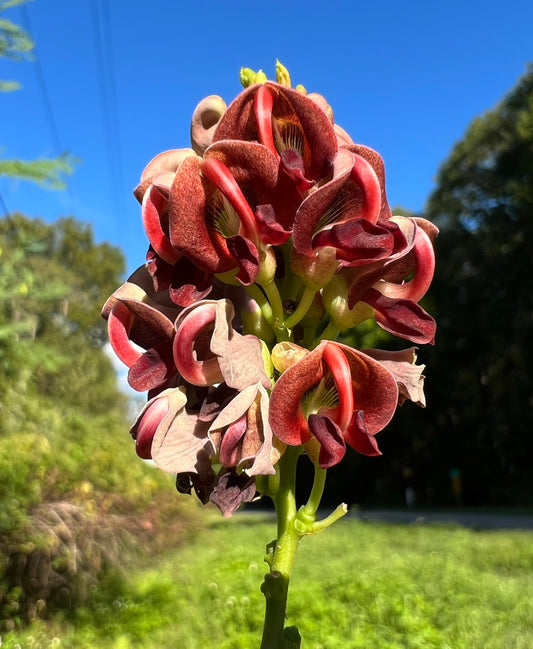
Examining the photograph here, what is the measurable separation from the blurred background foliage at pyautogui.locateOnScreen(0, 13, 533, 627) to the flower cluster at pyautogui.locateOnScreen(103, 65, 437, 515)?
3.06 m

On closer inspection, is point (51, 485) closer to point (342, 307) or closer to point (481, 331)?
point (342, 307)

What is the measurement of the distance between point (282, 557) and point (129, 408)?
9375 millimetres

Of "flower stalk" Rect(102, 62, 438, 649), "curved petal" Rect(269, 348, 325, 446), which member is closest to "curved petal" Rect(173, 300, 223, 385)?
"flower stalk" Rect(102, 62, 438, 649)

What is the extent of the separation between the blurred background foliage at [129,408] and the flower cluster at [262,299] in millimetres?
3061

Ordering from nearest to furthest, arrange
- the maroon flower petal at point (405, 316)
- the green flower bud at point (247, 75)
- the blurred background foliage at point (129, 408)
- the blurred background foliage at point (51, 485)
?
the maroon flower petal at point (405, 316)
the green flower bud at point (247, 75)
the blurred background foliage at point (51, 485)
the blurred background foliage at point (129, 408)

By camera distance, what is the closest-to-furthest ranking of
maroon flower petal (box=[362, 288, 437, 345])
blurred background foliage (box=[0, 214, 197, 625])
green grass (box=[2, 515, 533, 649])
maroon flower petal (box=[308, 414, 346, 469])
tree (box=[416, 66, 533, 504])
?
maroon flower petal (box=[308, 414, 346, 469]) < maroon flower petal (box=[362, 288, 437, 345]) < green grass (box=[2, 515, 533, 649]) < blurred background foliage (box=[0, 214, 197, 625]) < tree (box=[416, 66, 533, 504])

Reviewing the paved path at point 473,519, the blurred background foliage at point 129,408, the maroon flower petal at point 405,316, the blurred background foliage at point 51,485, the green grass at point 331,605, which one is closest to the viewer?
the maroon flower petal at point 405,316

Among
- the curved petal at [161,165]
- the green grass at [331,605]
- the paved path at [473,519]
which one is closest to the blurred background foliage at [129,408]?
the green grass at [331,605]

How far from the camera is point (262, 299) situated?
0.88m

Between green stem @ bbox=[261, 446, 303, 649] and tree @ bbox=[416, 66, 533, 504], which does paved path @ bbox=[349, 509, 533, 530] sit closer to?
tree @ bbox=[416, 66, 533, 504]

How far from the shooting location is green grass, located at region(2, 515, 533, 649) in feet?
11.7

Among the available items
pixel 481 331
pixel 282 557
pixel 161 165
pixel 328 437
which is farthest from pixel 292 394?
pixel 481 331

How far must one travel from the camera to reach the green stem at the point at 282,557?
819 millimetres

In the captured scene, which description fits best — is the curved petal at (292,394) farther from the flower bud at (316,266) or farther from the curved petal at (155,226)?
the curved petal at (155,226)
